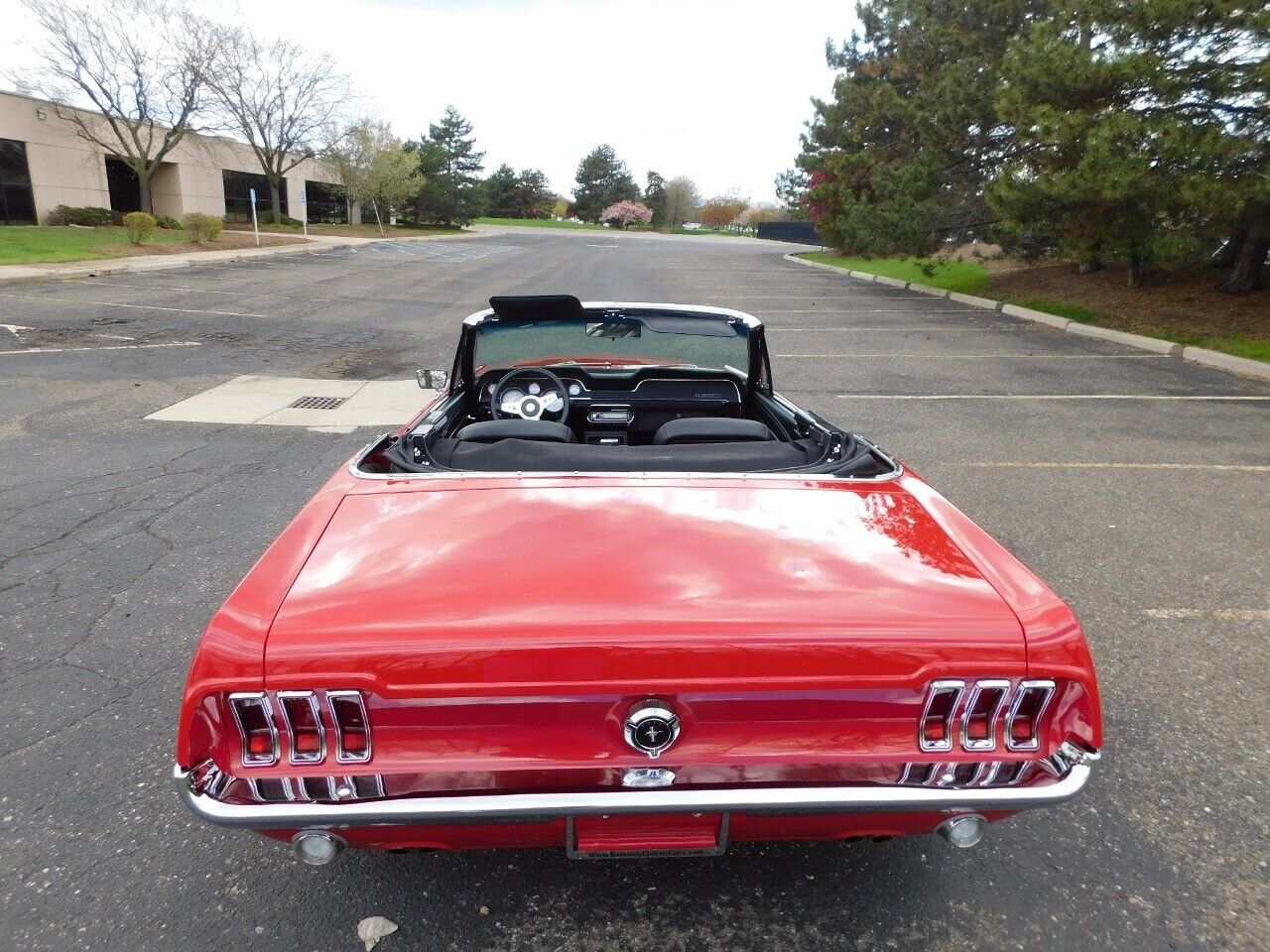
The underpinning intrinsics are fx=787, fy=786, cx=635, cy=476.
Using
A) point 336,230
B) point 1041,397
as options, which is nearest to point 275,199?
point 336,230

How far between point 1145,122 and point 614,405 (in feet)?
33.6

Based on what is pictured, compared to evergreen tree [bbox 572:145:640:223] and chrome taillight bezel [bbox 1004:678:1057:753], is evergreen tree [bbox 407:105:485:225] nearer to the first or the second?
evergreen tree [bbox 572:145:640:223]

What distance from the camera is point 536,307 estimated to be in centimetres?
337

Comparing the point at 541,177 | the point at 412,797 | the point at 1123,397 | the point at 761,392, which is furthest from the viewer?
the point at 541,177

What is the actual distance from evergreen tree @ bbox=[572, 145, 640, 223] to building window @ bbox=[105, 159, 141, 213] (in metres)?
60.4

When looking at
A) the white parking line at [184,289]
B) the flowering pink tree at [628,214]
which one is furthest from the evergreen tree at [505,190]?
the white parking line at [184,289]

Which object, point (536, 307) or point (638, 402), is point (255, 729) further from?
point (638, 402)

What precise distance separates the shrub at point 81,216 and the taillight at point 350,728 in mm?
34622

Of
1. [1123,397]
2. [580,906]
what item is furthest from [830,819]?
[1123,397]

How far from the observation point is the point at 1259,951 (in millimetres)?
1948

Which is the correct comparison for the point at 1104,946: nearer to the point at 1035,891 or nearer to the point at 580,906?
the point at 1035,891

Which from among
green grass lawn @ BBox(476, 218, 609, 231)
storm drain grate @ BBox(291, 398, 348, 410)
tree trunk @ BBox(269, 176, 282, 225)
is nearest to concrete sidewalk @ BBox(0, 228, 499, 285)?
tree trunk @ BBox(269, 176, 282, 225)

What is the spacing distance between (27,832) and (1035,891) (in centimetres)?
284

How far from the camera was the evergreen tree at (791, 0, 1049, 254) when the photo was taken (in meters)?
15.9
